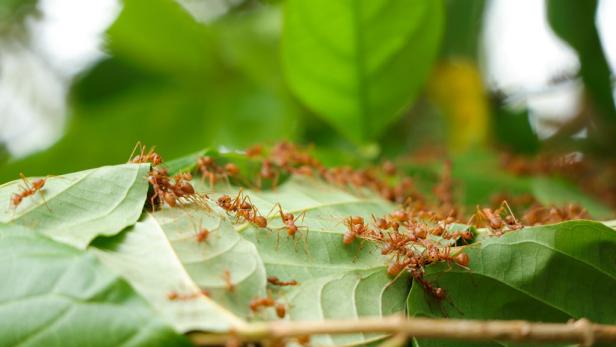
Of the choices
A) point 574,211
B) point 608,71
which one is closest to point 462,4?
point 608,71

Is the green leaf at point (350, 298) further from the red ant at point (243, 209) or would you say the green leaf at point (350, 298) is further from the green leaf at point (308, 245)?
the red ant at point (243, 209)

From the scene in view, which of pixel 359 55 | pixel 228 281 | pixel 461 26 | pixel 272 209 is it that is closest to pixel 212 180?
pixel 272 209

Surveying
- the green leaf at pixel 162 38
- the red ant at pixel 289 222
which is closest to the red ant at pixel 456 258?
the red ant at pixel 289 222

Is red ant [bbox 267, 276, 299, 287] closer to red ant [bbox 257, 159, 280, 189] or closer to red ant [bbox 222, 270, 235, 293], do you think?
red ant [bbox 222, 270, 235, 293]

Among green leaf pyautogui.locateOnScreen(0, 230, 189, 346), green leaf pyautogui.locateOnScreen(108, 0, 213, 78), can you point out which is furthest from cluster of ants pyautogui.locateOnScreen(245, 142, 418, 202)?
green leaf pyautogui.locateOnScreen(108, 0, 213, 78)

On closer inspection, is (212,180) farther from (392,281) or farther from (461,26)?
(461,26)
